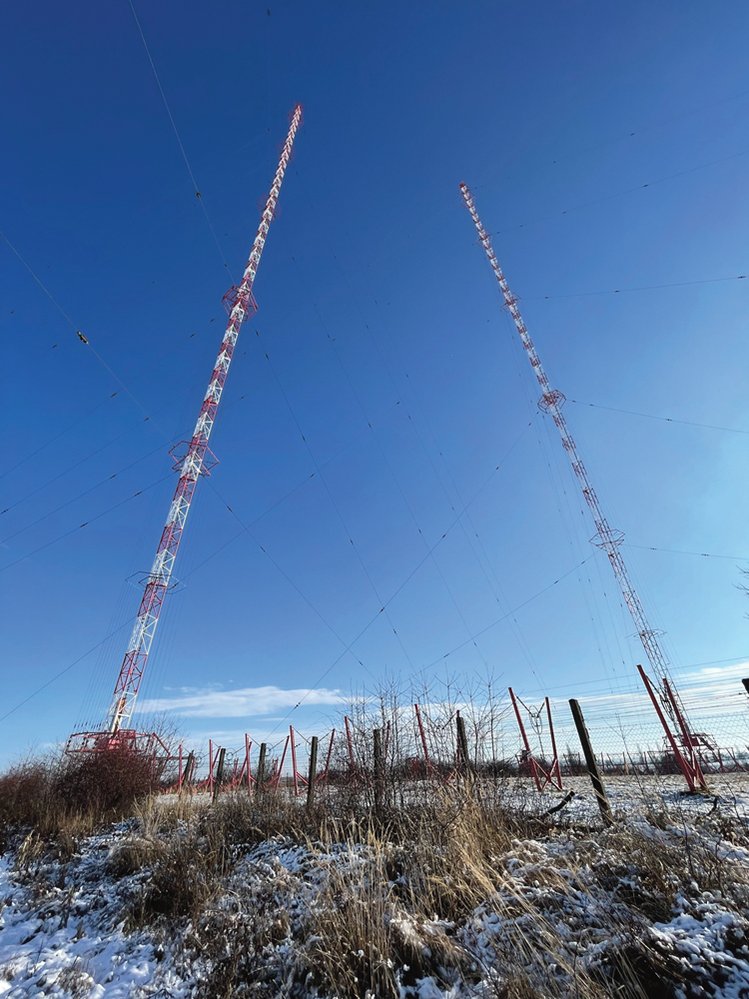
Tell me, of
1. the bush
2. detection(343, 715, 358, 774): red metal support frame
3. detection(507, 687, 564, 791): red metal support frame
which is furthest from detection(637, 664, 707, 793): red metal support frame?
the bush

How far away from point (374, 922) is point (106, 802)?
1309 centimetres

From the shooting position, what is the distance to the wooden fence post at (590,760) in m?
6.52

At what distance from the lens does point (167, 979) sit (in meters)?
4.80

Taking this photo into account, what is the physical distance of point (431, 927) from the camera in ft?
14.4

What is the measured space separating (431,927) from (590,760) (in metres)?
4.76

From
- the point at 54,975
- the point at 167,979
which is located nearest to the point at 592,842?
the point at 167,979

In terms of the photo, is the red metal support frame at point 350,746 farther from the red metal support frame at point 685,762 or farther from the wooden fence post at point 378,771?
the red metal support frame at point 685,762

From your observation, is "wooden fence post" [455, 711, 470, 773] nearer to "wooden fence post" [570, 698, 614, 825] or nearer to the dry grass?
"wooden fence post" [570, 698, 614, 825]

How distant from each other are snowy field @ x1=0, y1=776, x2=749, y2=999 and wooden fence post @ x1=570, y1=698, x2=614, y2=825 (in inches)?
14.1

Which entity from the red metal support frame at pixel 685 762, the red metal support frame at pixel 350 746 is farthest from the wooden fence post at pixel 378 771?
the red metal support frame at pixel 685 762

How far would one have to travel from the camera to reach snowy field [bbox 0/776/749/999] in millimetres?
3389

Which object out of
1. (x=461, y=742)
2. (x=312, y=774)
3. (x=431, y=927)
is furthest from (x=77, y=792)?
(x=431, y=927)

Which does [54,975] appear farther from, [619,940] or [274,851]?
[619,940]

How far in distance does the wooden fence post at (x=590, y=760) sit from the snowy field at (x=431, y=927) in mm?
358
